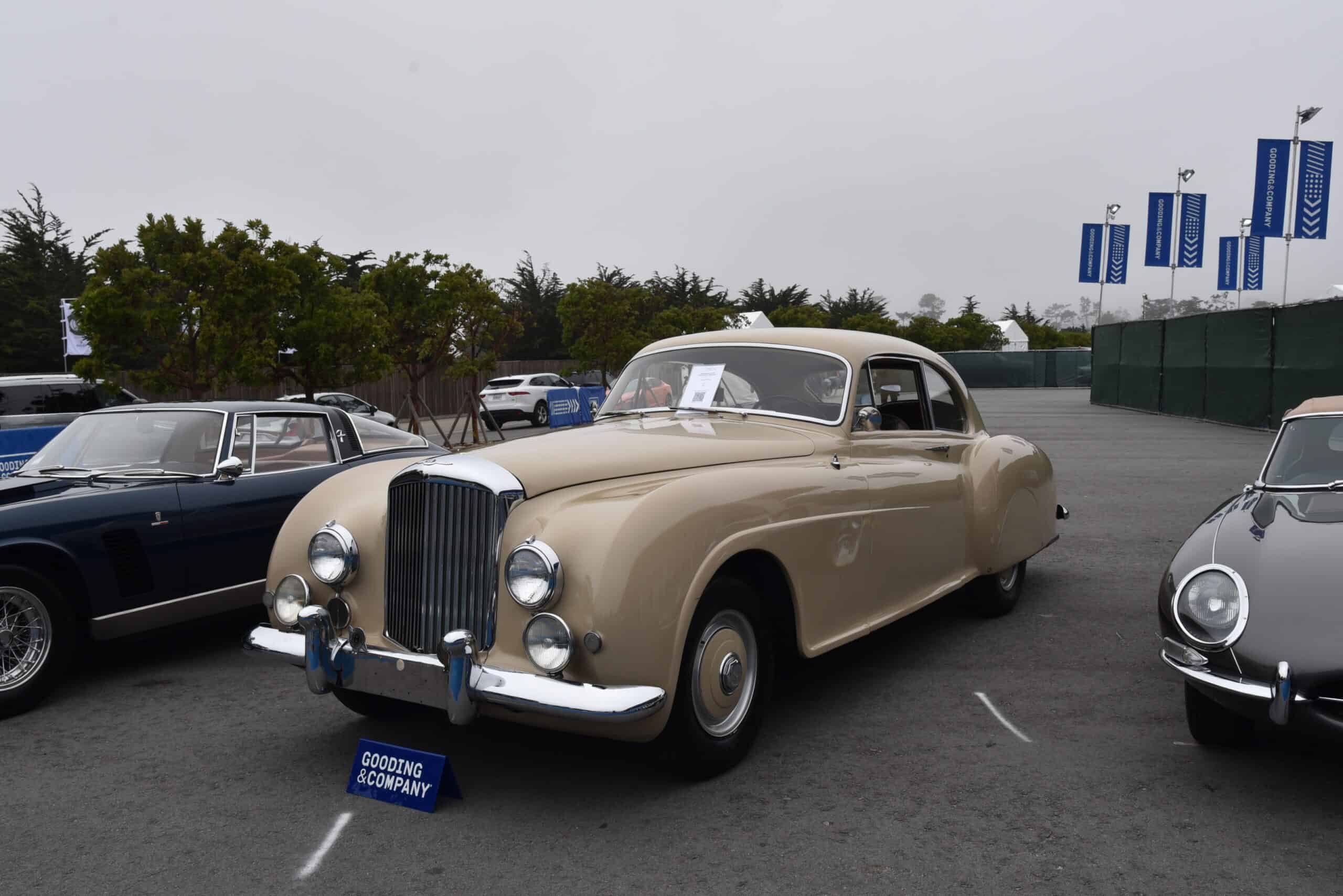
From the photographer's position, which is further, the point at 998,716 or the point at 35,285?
the point at 35,285

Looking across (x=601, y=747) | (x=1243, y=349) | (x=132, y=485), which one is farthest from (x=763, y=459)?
(x=1243, y=349)

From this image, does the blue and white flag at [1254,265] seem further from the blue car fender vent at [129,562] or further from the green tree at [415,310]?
the blue car fender vent at [129,562]

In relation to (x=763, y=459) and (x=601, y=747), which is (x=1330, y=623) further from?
(x=601, y=747)

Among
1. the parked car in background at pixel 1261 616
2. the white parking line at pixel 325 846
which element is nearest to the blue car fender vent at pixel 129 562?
the white parking line at pixel 325 846

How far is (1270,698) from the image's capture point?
11.0 feet

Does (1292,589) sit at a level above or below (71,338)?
below

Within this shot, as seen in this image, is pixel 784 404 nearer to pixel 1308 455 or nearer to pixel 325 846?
pixel 1308 455

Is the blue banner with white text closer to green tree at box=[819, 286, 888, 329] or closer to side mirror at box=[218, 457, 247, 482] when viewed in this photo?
side mirror at box=[218, 457, 247, 482]

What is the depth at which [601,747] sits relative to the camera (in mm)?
4207

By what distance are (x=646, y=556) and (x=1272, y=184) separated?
3048 centimetres

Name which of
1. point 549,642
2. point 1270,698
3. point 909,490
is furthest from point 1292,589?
point 549,642

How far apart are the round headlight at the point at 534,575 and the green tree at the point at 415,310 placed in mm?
20015

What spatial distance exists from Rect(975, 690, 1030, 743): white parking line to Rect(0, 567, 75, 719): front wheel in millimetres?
4526

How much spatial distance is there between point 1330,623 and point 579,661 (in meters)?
2.51
